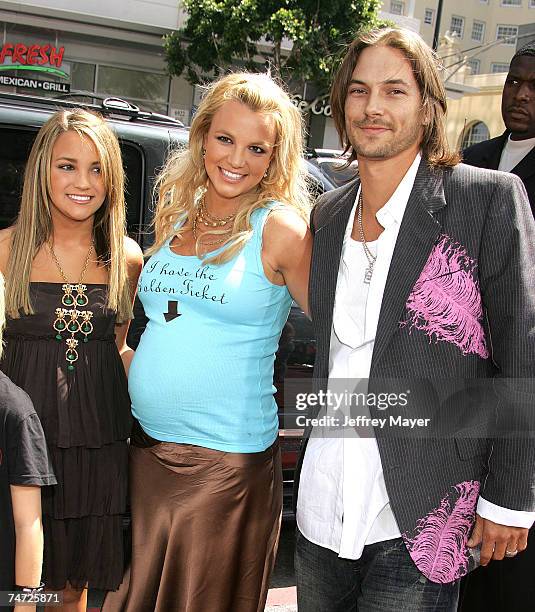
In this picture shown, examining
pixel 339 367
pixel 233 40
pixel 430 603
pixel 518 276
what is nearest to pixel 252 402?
pixel 339 367

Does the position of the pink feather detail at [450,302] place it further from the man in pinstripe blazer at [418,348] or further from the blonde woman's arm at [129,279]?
the blonde woman's arm at [129,279]

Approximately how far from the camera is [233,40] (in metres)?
17.0

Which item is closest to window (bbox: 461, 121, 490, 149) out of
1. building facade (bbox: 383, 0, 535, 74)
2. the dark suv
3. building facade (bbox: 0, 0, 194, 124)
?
building facade (bbox: 0, 0, 194, 124)

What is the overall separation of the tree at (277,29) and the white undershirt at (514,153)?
46.9ft

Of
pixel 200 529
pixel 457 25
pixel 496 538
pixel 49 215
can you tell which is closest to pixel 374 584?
pixel 496 538

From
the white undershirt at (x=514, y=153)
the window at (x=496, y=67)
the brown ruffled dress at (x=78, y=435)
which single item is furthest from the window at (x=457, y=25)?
the brown ruffled dress at (x=78, y=435)

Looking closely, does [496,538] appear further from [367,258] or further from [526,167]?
[526,167]

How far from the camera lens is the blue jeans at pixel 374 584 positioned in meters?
1.85

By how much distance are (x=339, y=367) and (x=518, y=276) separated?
53 centimetres

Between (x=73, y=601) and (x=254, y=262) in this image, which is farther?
(x=73, y=601)

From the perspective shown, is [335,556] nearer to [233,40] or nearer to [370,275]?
[370,275]

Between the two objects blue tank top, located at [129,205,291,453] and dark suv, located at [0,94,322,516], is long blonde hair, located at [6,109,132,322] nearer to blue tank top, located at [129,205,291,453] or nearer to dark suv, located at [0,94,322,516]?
blue tank top, located at [129,205,291,453]

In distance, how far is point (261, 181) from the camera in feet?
8.18

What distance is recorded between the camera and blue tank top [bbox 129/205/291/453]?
2.21 metres
